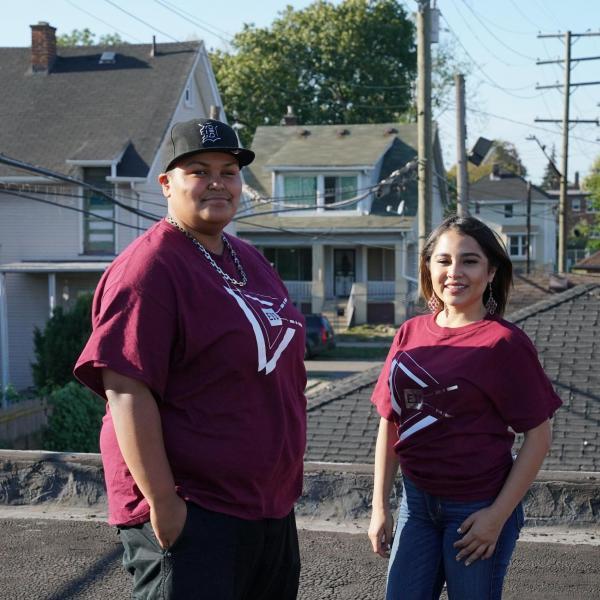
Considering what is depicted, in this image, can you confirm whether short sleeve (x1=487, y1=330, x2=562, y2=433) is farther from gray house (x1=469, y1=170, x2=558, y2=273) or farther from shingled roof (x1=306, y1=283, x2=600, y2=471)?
gray house (x1=469, y1=170, x2=558, y2=273)

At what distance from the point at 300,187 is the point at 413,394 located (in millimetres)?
35153

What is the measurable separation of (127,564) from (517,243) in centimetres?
6371

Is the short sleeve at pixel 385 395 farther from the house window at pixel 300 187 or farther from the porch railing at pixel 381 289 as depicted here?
the house window at pixel 300 187

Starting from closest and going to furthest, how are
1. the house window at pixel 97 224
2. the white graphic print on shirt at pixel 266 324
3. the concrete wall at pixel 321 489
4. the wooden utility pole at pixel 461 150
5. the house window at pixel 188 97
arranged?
the white graphic print on shirt at pixel 266 324 < the concrete wall at pixel 321 489 < the wooden utility pole at pixel 461 150 < the house window at pixel 97 224 < the house window at pixel 188 97

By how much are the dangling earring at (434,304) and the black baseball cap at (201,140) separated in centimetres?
102

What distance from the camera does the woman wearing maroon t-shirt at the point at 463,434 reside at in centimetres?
334

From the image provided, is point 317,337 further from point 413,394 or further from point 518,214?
point 518,214

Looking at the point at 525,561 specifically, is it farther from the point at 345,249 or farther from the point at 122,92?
the point at 345,249

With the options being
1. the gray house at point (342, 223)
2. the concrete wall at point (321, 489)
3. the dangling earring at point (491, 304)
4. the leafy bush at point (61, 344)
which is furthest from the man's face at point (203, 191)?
the gray house at point (342, 223)

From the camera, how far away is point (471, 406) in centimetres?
337

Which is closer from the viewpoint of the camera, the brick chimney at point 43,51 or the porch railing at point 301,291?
the brick chimney at point 43,51

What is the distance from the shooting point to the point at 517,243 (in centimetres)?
6481

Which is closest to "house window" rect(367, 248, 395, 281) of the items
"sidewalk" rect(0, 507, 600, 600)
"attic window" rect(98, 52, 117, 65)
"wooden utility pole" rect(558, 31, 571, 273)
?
"wooden utility pole" rect(558, 31, 571, 273)

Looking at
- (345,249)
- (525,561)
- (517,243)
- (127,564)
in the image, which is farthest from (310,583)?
(517,243)
